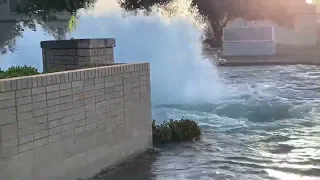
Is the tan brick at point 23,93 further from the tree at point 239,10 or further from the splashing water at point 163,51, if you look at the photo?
the tree at point 239,10

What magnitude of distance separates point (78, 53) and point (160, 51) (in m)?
10.4

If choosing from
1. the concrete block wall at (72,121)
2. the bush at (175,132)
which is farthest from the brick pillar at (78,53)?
the bush at (175,132)

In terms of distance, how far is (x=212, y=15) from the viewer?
36312 millimetres

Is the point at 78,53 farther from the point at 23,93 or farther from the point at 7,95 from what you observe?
the point at 7,95

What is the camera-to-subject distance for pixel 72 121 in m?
6.15

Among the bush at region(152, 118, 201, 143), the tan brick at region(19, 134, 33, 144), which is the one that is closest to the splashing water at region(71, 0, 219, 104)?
the bush at region(152, 118, 201, 143)

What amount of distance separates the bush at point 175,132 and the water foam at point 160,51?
212 inches

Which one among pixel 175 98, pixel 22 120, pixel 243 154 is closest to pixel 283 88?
pixel 175 98

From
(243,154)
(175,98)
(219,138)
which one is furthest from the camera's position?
(175,98)

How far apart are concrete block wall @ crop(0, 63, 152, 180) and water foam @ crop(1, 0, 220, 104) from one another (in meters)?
6.75

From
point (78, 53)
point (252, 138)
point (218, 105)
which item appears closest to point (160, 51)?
point (218, 105)

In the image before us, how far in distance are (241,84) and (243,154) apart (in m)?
10.5

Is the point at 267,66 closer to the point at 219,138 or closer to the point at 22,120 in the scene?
the point at 219,138

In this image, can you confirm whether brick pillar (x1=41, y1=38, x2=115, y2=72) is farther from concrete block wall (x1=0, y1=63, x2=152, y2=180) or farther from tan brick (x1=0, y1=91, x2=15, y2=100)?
tan brick (x1=0, y1=91, x2=15, y2=100)
